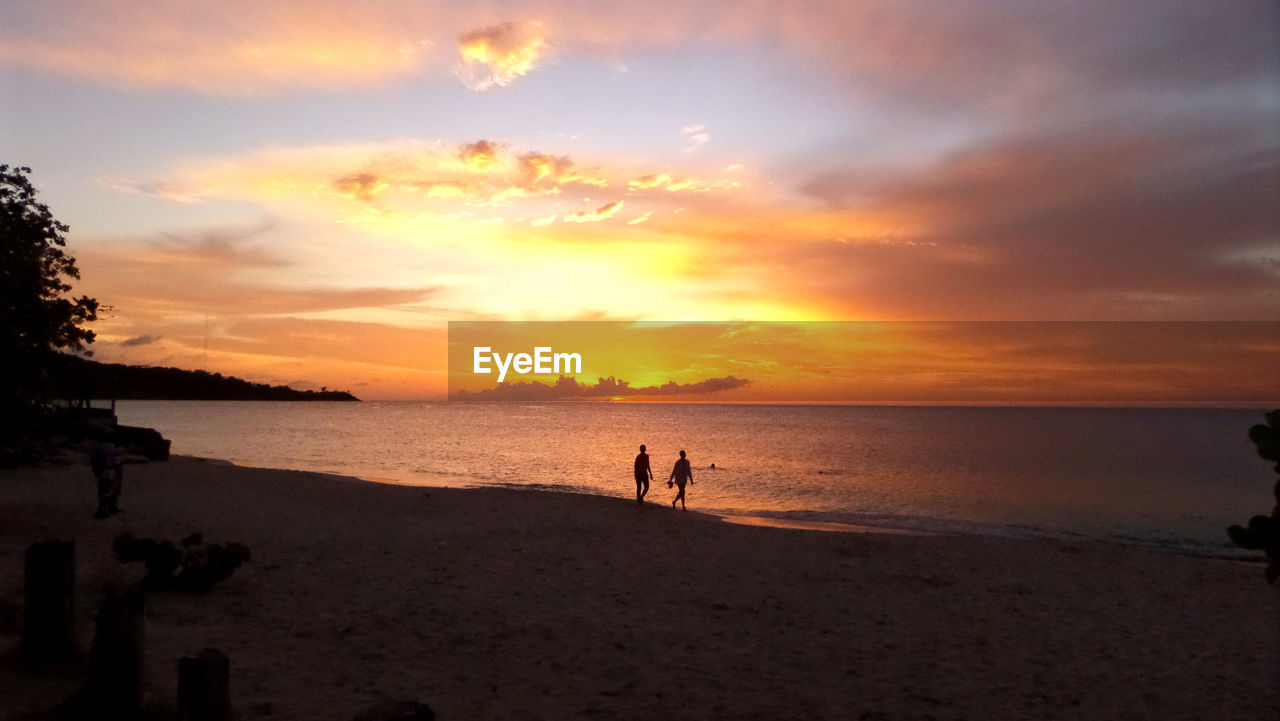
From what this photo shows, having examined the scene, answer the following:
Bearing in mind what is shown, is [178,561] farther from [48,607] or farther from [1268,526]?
[1268,526]

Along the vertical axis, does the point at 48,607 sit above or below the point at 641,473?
above

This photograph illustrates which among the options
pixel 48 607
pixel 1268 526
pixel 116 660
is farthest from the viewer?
pixel 48 607

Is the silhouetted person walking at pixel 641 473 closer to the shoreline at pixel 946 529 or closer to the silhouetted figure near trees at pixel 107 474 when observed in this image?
the shoreline at pixel 946 529

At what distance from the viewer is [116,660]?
18.7 feet

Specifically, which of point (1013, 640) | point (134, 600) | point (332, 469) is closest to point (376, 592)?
point (134, 600)

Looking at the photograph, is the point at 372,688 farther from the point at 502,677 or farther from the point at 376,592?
the point at 376,592

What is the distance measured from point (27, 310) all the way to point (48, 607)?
9974mm

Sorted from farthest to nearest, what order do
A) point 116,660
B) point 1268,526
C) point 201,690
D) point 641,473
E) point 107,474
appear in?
point 641,473
point 107,474
point 116,660
point 201,690
point 1268,526

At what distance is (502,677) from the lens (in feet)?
27.3

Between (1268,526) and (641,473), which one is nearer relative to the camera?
(1268,526)

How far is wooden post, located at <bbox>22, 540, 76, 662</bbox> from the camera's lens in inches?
270

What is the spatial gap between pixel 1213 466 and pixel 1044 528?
1886 inches

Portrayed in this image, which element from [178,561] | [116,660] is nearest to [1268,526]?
[116,660]

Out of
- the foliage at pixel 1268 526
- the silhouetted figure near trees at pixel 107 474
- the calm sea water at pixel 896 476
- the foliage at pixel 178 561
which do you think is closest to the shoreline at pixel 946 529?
the calm sea water at pixel 896 476
